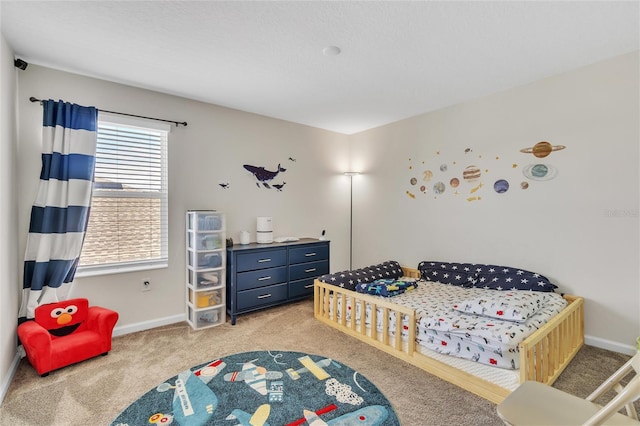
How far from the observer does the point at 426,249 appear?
396 cm

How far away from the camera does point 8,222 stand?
223 cm

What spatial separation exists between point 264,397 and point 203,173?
2.48m

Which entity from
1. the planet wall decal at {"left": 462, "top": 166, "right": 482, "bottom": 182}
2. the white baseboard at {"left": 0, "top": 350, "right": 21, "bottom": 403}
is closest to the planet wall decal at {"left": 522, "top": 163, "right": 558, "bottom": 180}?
the planet wall decal at {"left": 462, "top": 166, "right": 482, "bottom": 182}

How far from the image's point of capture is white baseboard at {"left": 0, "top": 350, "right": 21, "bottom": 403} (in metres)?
2.00

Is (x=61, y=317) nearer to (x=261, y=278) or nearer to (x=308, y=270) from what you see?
(x=261, y=278)

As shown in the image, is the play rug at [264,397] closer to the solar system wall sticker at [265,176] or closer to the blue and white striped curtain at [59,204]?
the blue and white striped curtain at [59,204]

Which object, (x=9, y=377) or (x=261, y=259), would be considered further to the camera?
(x=261, y=259)

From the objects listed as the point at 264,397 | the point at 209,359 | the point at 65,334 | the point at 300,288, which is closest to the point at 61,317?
the point at 65,334

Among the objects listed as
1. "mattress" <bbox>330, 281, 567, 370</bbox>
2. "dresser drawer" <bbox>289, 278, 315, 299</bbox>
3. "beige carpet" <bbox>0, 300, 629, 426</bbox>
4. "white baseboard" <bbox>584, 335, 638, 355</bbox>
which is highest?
"mattress" <bbox>330, 281, 567, 370</bbox>

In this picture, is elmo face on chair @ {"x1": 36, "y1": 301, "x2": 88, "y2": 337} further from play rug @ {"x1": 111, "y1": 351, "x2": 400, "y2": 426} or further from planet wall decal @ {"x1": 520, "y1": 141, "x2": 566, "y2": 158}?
planet wall decal @ {"x1": 520, "y1": 141, "x2": 566, "y2": 158}

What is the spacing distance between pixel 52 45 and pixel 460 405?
3900 mm

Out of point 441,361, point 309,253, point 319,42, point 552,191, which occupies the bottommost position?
point 441,361

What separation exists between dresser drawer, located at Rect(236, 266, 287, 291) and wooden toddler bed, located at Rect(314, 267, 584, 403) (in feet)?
1.71

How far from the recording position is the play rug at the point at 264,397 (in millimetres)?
1809
